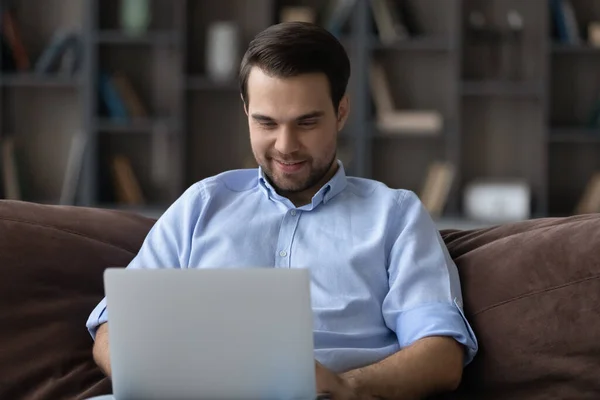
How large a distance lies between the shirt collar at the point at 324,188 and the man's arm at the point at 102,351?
0.42 meters

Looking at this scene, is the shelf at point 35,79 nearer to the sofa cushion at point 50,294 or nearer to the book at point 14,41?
the book at point 14,41

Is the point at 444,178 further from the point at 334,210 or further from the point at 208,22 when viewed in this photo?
the point at 334,210

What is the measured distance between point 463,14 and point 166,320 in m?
3.71

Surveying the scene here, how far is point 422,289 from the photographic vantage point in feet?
5.83

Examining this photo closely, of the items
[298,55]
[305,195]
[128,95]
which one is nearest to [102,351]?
[305,195]

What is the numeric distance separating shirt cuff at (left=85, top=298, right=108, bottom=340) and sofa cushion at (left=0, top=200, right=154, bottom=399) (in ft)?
0.26

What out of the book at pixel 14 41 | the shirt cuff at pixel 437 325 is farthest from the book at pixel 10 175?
the shirt cuff at pixel 437 325

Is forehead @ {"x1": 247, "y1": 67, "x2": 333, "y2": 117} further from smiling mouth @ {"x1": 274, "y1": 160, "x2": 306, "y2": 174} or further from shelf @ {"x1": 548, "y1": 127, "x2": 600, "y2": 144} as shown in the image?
shelf @ {"x1": 548, "y1": 127, "x2": 600, "y2": 144}

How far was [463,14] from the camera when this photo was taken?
4785 millimetres

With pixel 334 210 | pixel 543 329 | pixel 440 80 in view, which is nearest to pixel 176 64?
pixel 440 80

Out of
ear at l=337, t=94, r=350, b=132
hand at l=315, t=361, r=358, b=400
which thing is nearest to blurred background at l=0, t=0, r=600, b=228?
ear at l=337, t=94, r=350, b=132

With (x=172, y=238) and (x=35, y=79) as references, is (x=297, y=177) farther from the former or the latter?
(x=35, y=79)

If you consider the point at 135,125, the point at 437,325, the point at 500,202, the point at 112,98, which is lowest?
the point at 500,202

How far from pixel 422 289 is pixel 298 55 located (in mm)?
488
